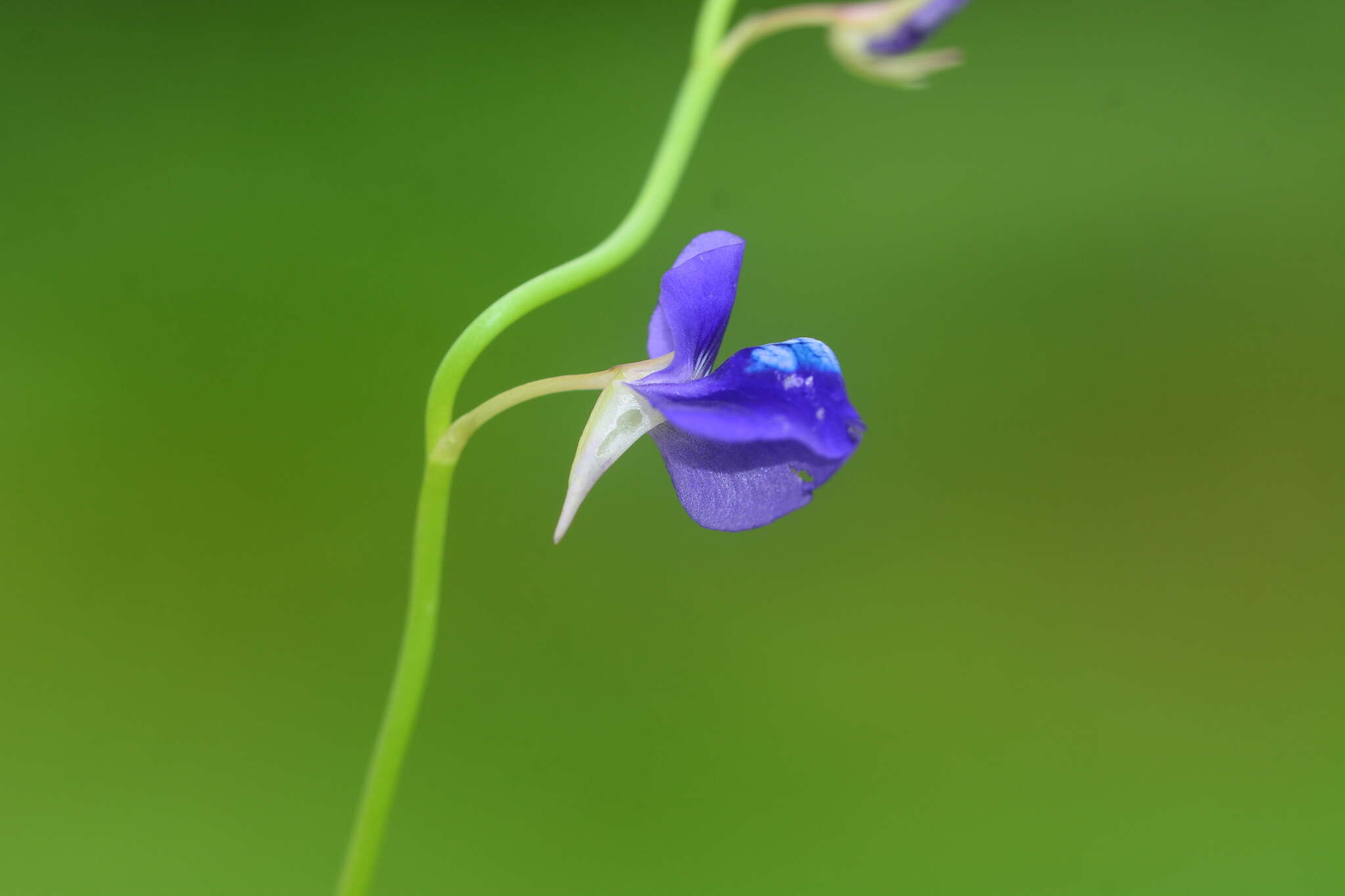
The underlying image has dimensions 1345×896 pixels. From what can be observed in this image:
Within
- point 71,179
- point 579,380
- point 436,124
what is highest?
point 436,124

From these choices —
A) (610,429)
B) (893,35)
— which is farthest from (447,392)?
(893,35)

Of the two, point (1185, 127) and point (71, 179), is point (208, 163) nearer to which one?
point (71, 179)

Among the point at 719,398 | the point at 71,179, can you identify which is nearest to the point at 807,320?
the point at 71,179

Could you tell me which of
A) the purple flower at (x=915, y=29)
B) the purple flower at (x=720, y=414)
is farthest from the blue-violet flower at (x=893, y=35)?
the purple flower at (x=720, y=414)

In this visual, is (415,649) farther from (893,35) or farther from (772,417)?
(893,35)

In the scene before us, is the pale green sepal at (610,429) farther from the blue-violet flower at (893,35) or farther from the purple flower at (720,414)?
the blue-violet flower at (893,35)

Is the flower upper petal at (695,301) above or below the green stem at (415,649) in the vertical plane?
above
